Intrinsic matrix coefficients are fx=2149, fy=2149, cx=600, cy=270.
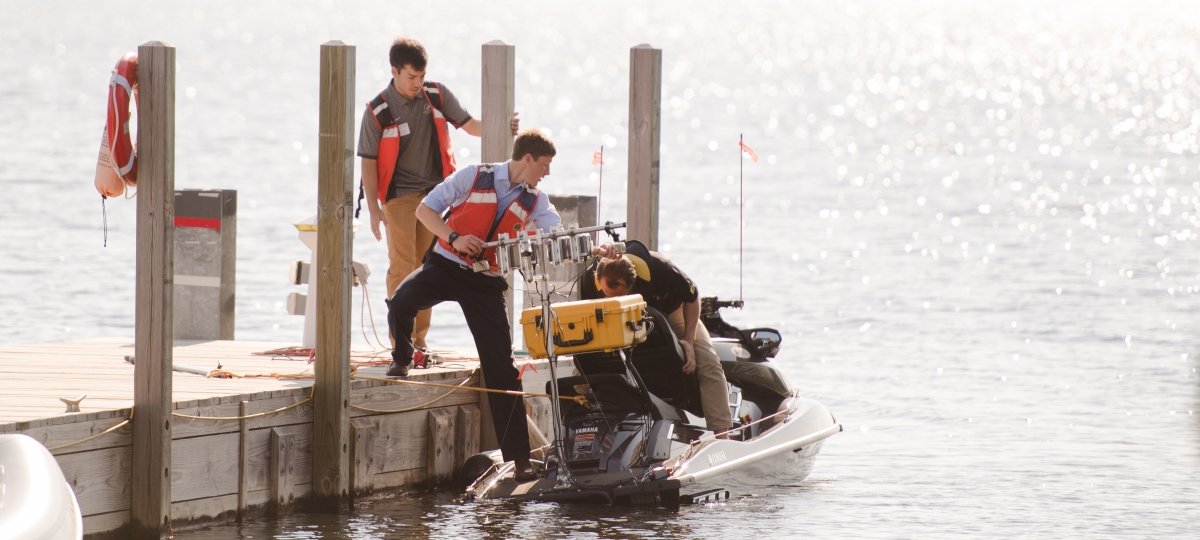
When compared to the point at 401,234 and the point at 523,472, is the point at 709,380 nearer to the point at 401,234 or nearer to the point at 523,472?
the point at 523,472

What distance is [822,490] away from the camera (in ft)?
42.4

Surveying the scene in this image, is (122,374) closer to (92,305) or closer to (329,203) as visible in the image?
(329,203)

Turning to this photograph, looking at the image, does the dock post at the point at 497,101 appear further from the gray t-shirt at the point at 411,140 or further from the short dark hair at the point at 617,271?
the short dark hair at the point at 617,271

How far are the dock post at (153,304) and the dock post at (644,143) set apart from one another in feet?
11.5

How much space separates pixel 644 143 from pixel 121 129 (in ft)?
11.9

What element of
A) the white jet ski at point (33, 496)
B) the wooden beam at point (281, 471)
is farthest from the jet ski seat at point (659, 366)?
the white jet ski at point (33, 496)

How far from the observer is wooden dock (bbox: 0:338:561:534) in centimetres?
918

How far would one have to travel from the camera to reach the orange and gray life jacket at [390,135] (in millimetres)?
11375

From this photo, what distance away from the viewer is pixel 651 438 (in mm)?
10445

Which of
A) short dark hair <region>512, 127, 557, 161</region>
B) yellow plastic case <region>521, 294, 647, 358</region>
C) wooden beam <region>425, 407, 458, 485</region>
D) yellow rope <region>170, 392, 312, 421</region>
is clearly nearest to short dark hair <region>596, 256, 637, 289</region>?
yellow plastic case <region>521, 294, 647, 358</region>

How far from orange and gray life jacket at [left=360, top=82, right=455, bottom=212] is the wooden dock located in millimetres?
989

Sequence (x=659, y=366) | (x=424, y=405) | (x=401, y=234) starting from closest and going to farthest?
(x=659, y=366), (x=424, y=405), (x=401, y=234)

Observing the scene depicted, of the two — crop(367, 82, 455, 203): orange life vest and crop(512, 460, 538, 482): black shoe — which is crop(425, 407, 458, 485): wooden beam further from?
crop(367, 82, 455, 203): orange life vest

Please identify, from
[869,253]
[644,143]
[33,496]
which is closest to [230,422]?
[33,496]
